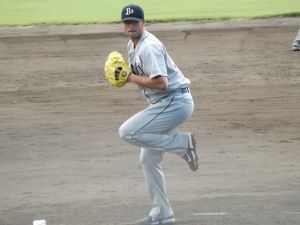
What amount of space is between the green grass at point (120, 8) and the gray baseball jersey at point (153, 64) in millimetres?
13985

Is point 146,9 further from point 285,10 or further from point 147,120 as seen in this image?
point 147,120

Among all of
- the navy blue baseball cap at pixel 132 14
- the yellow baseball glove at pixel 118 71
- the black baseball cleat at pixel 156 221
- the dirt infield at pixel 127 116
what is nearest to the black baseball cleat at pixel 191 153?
the dirt infield at pixel 127 116

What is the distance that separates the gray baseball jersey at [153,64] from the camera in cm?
785

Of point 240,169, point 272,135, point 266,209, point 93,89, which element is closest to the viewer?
point 266,209

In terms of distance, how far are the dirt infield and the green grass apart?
4.49 ft

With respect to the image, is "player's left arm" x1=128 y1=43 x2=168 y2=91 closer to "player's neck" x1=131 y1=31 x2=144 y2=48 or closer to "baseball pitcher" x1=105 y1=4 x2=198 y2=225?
"baseball pitcher" x1=105 y1=4 x2=198 y2=225

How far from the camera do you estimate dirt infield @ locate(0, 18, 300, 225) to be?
28.8 ft

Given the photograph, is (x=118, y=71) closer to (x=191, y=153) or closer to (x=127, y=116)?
(x=191, y=153)

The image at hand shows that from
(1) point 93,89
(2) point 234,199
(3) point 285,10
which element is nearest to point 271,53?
(1) point 93,89

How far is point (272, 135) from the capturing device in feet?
39.0

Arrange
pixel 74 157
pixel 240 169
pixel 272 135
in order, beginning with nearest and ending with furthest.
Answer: pixel 240 169 → pixel 74 157 → pixel 272 135

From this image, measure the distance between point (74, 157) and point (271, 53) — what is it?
25.8 feet

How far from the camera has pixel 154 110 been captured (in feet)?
26.6

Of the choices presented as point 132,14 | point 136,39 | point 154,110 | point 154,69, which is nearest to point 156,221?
point 154,110
